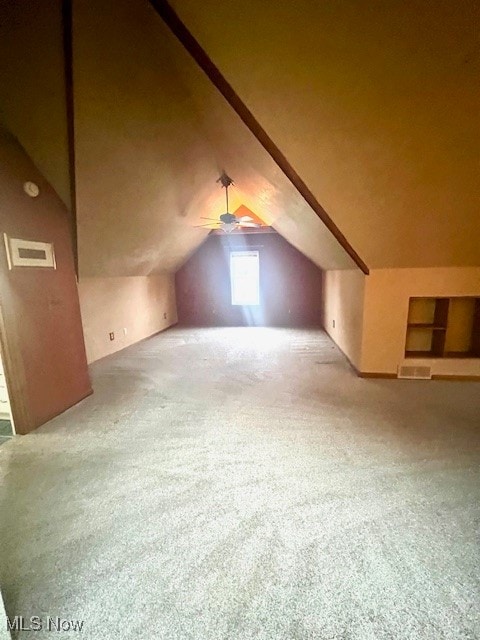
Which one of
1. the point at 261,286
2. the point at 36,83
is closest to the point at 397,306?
the point at 36,83

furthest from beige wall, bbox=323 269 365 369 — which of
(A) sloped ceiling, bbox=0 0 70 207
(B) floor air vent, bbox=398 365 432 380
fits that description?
(A) sloped ceiling, bbox=0 0 70 207

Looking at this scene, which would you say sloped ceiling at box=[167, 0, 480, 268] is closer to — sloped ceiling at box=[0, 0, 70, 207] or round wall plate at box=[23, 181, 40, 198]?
sloped ceiling at box=[0, 0, 70, 207]

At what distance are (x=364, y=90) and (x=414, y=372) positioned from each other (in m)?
3.05

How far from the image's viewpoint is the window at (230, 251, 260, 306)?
23.4 feet

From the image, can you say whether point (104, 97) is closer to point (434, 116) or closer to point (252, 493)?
point (434, 116)

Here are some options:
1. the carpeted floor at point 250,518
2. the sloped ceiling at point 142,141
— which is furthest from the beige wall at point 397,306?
the sloped ceiling at point 142,141

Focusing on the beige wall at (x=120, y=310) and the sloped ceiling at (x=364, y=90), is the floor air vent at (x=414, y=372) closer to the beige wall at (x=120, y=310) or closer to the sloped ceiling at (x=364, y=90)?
the sloped ceiling at (x=364, y=90)

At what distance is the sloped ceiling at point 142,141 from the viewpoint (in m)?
1.85

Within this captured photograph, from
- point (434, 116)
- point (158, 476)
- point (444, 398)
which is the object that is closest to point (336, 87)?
point (434, 116)

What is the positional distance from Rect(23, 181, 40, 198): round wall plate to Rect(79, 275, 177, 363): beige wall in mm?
1870

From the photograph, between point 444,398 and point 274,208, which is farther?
point 274,208

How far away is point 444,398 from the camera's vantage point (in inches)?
114

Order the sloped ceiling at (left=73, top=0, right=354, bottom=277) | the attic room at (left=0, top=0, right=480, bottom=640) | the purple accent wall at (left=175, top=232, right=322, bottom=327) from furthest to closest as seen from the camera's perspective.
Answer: the purple accent wall at (left=175, top=232, right=322, bottom=327) → the sloped ceiling at (left=73, top=0, right=354, bottom=277) → the attic room at (left=0, top=0, right=480, bottom=640)

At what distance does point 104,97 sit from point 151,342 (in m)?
4.13
